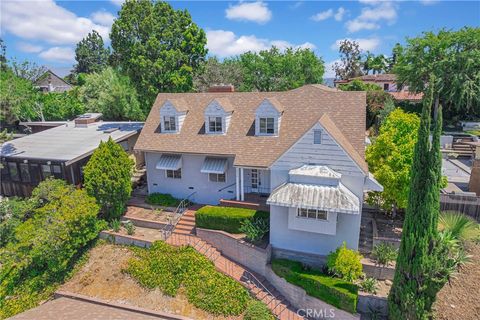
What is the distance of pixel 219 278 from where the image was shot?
21.2 metres

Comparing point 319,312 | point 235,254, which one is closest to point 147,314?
point 235,254

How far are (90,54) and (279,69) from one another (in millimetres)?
114550

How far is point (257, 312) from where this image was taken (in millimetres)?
Result: 18531

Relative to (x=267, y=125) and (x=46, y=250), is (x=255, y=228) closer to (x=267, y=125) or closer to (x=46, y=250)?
(x=267, y=125)

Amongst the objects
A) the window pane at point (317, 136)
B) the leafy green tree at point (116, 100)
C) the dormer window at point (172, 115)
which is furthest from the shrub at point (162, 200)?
the leafy green tree at point (116, 100)

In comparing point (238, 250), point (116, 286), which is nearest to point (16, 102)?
point (116, 286)

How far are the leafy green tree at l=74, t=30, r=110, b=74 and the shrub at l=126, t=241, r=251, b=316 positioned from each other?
137 metres

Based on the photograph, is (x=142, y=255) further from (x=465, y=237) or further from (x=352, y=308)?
(x=465, y=237)

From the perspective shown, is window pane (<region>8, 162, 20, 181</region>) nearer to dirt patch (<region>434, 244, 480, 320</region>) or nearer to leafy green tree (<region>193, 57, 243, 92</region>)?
leafy green tree (<region>193, 57, 243, 92</region>)

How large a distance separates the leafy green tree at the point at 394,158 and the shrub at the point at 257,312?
1241 cm

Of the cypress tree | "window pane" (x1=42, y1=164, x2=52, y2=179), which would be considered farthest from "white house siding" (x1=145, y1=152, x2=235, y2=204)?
the cypress tree

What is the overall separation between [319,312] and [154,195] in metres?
18.8

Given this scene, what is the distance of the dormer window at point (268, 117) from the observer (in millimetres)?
25986

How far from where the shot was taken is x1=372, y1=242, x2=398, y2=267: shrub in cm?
2029
